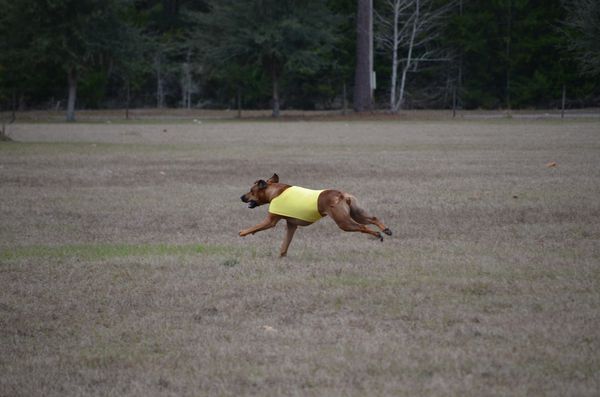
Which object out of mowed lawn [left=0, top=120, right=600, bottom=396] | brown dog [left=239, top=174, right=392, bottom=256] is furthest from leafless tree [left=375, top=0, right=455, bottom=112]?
brown dog [left=239, top=174, right=392, bottom=256]

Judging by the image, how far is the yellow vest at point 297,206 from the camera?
8.06 metres

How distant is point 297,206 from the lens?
26.4 feet

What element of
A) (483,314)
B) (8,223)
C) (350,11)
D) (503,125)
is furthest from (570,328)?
(350,11)

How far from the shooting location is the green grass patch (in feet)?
28.3

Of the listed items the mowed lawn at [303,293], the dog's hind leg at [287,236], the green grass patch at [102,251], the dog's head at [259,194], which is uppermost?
the dog's head at [259,194]

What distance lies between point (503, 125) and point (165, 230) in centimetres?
2952

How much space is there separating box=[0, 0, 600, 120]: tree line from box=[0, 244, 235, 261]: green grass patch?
116 ft

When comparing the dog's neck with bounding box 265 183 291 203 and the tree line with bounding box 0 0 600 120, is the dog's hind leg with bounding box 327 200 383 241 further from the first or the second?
the tree line with bounding box 0 0 600 120

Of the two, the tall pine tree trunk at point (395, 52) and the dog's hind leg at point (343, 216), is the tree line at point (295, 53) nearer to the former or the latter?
the tall pine tree trunk at point (395, 52)

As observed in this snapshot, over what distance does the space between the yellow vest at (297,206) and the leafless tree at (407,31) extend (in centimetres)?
4274

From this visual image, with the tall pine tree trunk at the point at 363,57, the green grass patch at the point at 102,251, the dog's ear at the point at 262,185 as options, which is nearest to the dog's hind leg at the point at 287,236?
the dog's ear at the point at 262,185

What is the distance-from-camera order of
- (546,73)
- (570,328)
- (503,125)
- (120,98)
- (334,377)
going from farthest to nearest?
(120,98) → (546,73) → (503,125) → (570,328) → (334,377)

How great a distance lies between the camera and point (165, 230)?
10320 millimetres

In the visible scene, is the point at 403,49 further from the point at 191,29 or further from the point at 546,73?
the point at 191,29
